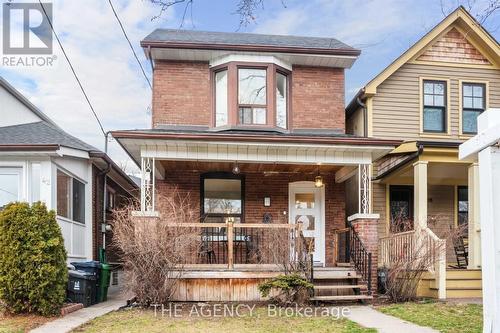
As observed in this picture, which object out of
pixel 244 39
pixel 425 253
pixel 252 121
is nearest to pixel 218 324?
pixel 425 253

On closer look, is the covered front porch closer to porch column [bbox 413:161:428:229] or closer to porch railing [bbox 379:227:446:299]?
porch railing [bbox 379:227:446:299]

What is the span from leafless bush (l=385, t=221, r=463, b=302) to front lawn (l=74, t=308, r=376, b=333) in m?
2.66

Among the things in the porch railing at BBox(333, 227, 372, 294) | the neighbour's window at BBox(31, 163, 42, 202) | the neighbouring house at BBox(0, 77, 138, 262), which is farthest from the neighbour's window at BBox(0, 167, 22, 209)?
the porch railing at BBox(333, 227, 372, 294)

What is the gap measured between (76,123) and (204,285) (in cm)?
2420

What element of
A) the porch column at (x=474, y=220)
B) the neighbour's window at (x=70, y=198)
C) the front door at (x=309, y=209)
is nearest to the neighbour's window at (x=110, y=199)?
the neighbour's window at (x=70, y=198)

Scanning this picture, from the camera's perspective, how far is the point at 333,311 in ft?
30.8

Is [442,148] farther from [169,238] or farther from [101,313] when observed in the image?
[101,313]

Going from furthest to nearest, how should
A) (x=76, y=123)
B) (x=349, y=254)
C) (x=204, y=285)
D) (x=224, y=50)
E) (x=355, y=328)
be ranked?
(x=76, y=123)
(x=224, y=50)
(x=349, y=254)
(x=204, y=285)
(x=355, y=328)

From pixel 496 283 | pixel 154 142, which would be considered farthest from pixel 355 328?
pixel 154 142

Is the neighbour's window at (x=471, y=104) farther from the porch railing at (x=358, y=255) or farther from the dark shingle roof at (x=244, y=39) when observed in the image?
the porch railing at (x=358, y=255)

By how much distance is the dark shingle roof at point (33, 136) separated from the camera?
37.9ft

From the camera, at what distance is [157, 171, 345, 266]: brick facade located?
527 inches

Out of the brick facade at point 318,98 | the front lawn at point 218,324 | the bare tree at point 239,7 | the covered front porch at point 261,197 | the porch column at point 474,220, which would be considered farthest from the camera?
the brick facade at point 318,98

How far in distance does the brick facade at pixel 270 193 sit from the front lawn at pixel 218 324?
15.4ft
